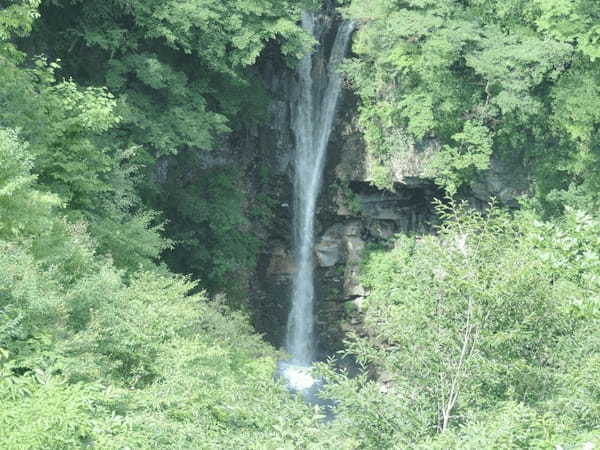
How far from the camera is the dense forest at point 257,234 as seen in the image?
24.6ft

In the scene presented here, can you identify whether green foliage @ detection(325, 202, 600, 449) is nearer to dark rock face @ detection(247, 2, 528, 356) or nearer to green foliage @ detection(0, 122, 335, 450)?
green foliage @ detection(0, 122, 335, 450)

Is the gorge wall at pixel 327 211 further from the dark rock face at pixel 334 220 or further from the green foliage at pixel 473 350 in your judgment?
the green foliage at pixel 473 350

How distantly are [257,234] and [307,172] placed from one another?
8.57 ft

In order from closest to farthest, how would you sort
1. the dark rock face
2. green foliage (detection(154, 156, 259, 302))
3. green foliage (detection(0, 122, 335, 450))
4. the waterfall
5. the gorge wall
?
green foliage (detection(0, 122, 335, 450))
green foliage (detection(154, 156, 259, 302))
the gorge wall
the dark rock face
the waterfall

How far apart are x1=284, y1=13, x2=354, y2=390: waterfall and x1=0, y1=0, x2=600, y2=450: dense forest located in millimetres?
1082

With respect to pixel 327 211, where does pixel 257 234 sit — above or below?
below

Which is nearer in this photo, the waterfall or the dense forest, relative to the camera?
the dense forest

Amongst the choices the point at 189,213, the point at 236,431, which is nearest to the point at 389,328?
the point at 236,431

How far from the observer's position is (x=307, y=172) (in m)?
22.9

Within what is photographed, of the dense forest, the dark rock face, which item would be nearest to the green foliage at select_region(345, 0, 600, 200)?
the dense forest

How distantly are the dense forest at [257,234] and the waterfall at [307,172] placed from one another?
108 centimetres

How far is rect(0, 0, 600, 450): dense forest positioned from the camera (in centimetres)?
748

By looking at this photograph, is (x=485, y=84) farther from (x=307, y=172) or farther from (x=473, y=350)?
(x=473, y=350)

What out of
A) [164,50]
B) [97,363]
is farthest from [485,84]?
[97,363]
